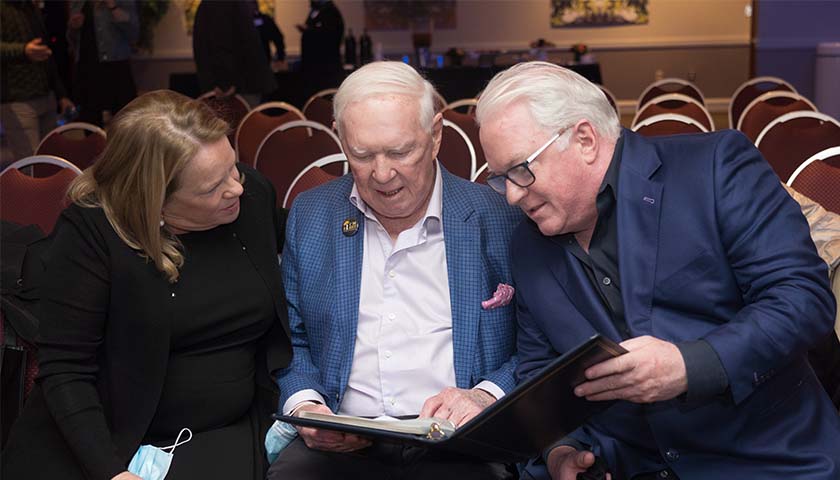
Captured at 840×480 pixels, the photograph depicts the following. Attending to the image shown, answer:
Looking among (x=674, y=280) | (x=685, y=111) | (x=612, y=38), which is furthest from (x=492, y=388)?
(x=612, y=38)

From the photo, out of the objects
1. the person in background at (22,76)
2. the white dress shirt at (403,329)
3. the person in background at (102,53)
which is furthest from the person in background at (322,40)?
the white dress shirt at (403,329)

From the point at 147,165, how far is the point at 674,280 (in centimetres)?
128

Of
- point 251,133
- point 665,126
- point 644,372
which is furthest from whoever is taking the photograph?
point 251,133

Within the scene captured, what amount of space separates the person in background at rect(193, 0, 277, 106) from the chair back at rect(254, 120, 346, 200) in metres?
2.80

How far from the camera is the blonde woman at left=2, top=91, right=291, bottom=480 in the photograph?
7.45ft

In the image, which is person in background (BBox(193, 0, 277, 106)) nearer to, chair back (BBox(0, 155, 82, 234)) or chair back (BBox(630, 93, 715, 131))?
chair back (BBox(630, 93, 715, 131))

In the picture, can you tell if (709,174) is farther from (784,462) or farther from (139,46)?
(139,46)

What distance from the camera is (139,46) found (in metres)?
14.4

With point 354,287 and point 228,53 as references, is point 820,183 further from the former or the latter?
point 228,53

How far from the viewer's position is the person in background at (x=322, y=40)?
907cm

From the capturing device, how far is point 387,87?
2.33 metres

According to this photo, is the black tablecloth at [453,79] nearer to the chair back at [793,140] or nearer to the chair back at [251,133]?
the chair back at [251,133]

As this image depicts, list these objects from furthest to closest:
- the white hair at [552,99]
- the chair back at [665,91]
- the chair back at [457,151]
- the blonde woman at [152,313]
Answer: the chair back at [665,91] → the chair back at [457,151] → the blonde woman at [152,313] → the white hair at [552,99]

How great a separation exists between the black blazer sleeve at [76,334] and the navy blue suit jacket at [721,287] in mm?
1152
